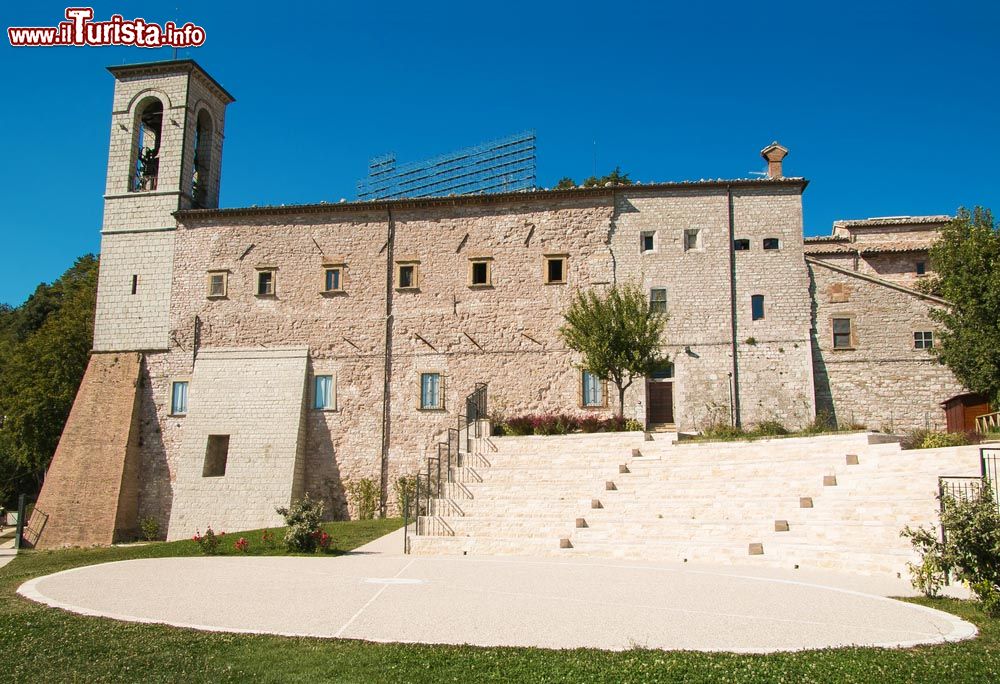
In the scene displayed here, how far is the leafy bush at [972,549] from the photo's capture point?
8.80 meters

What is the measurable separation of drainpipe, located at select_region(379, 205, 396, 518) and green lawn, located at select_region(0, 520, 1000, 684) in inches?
728

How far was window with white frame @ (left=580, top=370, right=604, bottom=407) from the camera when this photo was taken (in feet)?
85.7

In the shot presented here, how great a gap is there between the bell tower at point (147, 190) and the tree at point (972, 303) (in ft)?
87.0

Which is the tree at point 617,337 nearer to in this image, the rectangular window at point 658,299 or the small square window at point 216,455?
the rectangular window at point 658,299

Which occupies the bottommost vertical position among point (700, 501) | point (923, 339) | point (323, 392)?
point (700, 501)

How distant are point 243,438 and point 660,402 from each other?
47.8 ft

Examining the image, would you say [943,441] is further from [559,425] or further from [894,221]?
[894,221]

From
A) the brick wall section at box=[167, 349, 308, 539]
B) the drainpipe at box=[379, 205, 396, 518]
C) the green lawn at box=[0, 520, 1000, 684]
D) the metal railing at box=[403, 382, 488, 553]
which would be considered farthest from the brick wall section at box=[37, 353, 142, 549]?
the green lawn at box=[0, 520, 1000, 684]

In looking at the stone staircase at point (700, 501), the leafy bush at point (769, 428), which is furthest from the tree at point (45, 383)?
the leafy bush at point (769, 428)

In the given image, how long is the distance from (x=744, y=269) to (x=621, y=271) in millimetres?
4038

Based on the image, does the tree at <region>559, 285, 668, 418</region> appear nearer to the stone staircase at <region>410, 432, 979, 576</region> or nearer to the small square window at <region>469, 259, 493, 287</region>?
the stone staircase at <region>410, 432, 979, 576</region>

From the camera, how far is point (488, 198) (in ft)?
91.2

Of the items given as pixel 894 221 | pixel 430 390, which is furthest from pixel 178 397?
pixel 894 221

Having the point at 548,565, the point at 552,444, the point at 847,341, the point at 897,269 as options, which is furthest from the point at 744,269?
the point at 548,565
